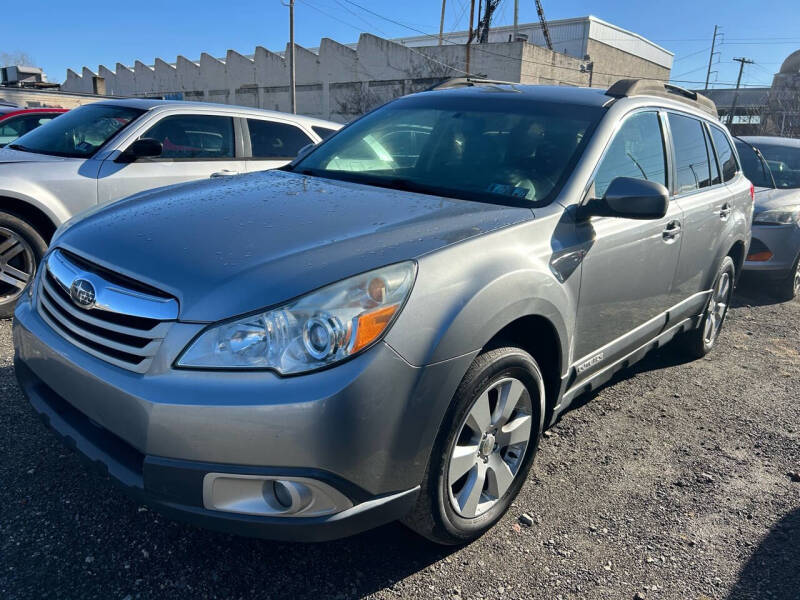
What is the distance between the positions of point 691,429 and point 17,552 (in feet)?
11.1

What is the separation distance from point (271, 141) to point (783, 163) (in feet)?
20.5

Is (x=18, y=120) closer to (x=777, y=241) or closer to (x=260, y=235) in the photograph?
(x=260, y=235)

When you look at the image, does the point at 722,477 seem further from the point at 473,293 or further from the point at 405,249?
the point at 405,249

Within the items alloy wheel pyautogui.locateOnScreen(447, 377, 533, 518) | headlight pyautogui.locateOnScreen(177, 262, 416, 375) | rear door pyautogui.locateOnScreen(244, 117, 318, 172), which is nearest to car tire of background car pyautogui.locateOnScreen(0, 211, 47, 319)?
rear door pyautogui.locateOnScreen(244, 117, 318, 172)

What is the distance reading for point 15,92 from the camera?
16.6 meters

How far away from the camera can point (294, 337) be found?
1811 millimetres

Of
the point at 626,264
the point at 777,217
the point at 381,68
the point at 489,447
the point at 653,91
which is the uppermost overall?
the point at 381,68

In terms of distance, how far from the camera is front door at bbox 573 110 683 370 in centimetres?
280

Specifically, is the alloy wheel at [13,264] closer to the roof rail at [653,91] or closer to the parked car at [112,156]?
the parked car at [112,156]

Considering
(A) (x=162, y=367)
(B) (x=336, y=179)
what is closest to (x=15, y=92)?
(B) (x=336, y=179)

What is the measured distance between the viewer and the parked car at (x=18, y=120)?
7.93 m

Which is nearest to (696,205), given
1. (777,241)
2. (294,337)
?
(294,337)

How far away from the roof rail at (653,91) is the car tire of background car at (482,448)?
1712mm

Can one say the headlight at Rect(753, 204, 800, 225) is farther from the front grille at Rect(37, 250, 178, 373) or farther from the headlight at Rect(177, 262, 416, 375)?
the front grille at Rect(37, 250, 178, 373)
